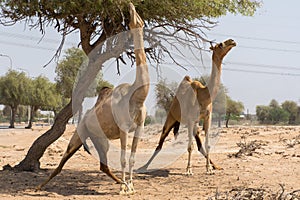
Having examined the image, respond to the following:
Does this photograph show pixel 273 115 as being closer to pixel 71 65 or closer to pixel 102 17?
pixel 71 65

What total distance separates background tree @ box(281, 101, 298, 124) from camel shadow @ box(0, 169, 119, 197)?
72.6 meters

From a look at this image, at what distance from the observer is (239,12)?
11.1m

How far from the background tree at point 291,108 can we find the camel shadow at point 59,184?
7261cm

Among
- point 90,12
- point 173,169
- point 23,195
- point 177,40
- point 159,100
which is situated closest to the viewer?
point 23,195

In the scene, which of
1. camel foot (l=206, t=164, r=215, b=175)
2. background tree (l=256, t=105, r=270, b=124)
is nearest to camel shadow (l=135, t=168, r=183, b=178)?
camel foot (l=206, t=164, r=215, b=175)

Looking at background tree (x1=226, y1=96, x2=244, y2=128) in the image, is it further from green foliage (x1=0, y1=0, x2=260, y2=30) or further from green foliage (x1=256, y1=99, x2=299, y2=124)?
green foliage (x1=0, y1=0, x2=260, y2=30)

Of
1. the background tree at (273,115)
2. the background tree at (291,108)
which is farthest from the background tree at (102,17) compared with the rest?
the background tree at (291,108)

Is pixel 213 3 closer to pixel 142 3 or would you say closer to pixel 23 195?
pixel 142 3

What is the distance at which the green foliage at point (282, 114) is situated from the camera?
3088 inches

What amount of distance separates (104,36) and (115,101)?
117 inches

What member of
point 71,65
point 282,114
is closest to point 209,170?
point 71,65

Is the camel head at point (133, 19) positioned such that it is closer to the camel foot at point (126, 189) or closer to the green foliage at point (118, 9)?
the green foliage at point (118, 9)

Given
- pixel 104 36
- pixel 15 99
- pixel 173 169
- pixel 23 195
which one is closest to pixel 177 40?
pixel 104 36

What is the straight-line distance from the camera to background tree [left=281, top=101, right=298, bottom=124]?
8156cm
